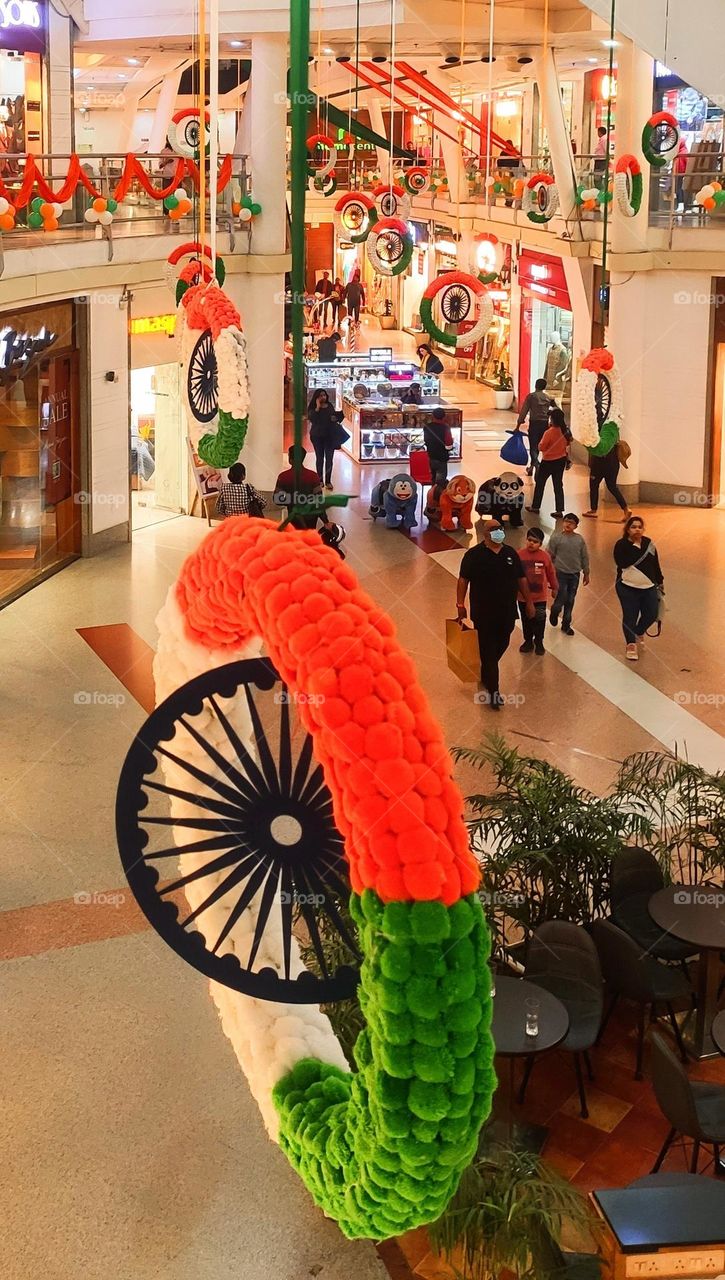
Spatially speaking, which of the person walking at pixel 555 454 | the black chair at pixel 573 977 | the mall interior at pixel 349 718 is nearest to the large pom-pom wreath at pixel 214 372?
the mall interior at pixel 349 718

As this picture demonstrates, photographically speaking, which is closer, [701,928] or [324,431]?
[701,928]

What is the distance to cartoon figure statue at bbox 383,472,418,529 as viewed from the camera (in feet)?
56.5

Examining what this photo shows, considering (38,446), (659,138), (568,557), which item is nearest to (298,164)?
(568,557)

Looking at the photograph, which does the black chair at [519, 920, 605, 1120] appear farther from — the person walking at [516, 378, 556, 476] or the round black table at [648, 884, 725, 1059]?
the person walking at [516, 378, 556, 476]

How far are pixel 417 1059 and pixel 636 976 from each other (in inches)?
Answer: 165

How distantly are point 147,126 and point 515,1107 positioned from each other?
3949 centimetres

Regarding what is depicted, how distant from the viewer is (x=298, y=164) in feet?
10.2

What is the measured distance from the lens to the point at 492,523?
39.3 feet

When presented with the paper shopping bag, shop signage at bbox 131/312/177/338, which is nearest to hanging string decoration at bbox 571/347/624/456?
the paper shopping bag

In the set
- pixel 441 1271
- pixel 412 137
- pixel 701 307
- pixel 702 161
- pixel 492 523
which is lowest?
pixel 441 1271

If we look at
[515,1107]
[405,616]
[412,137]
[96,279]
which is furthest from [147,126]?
[515,1107]

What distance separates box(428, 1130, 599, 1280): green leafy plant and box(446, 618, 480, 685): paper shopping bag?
6089 mm

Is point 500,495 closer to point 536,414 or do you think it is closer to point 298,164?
point 536,414

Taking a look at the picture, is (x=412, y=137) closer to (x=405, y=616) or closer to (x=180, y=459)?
(x=180, y=459)
